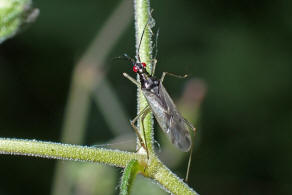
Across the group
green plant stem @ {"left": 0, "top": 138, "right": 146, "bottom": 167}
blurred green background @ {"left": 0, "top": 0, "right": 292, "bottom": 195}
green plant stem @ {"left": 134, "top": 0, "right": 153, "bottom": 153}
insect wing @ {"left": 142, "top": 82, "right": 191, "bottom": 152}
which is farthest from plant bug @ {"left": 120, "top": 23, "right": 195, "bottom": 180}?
blurred green background @ {"left": 0, "top": 0, "right": 292, "bottom": 195}

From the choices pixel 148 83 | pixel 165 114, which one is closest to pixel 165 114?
pixel 165 114

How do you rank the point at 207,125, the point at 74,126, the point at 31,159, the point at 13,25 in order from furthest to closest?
the point at 207,125 → the point at 31,159 → the point at 74,126 → the point at 13,25

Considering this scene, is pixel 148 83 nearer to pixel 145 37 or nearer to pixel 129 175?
pixel 145 37

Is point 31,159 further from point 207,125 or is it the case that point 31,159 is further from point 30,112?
point 207,125

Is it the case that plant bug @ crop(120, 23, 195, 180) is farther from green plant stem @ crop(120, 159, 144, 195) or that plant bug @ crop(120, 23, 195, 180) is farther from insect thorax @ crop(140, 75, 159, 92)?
green plant stem @ crop(120, 159, 144, 195)

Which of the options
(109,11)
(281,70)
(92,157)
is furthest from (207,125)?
(92,157)

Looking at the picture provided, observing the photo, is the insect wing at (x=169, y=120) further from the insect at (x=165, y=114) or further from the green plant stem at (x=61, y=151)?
the green plant stem at (x=61, y=151)
